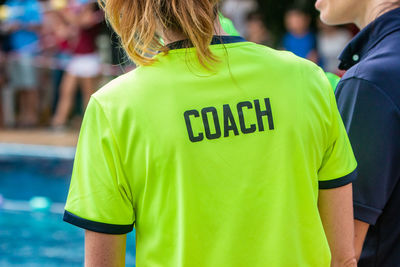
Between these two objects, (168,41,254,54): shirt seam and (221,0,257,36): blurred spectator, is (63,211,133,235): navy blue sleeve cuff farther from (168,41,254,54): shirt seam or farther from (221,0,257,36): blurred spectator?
(221,0,257,36): blurred spectator

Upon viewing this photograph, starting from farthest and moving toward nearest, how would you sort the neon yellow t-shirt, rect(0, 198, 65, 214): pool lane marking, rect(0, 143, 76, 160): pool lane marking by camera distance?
1. rect(0, 143, 76, 160): pool lane marking
2. rect(0, 198, 65, 214): pool lane marking
3. the neon yellow t-shirt

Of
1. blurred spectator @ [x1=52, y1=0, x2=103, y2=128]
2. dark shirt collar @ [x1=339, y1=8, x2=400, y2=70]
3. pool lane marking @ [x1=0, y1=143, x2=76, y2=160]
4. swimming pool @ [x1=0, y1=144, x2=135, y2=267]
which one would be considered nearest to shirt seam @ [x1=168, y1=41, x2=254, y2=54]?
dark shirt collar @ [x1=339, y1=8, x2=400, y2=70]

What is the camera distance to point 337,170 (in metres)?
1.46

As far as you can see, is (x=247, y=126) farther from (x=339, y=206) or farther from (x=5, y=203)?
(x=5, y=203)

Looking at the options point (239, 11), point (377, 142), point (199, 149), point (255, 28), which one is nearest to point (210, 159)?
point (199, 149)

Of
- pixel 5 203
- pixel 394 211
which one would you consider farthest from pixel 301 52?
pixel 394 211

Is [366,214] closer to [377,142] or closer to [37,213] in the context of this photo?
[377,142]

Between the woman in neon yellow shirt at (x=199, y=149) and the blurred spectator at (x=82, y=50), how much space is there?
26.7 feet

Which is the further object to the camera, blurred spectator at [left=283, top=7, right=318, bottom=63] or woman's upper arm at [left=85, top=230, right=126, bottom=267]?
blurred spectator at [left=283, top=7, right=318, bottom=63]

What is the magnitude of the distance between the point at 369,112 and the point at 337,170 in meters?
0.21

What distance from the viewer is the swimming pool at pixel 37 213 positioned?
5184 millimetres

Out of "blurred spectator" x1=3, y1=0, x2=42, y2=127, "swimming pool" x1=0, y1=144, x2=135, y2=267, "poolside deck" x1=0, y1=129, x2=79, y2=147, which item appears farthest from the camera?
"blurred spectator" x1=3, y1=0, x2=42, y2=127

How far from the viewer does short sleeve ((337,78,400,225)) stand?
5.11 ft

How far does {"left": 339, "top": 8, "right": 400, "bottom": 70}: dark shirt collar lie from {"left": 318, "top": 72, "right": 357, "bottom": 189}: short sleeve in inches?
16.2
